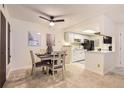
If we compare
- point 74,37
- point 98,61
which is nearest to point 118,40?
point 98,61

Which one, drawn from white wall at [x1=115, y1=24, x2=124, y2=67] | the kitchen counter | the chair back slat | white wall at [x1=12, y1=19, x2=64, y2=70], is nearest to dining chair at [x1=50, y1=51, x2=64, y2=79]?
→ the chair back slat

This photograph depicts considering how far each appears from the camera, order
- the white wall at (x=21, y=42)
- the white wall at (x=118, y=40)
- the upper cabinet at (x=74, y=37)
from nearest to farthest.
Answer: the white wall at (x=21, y=42) → the white wall at (x=118, y=40) → the upper cabinet at (x=74, y=37)

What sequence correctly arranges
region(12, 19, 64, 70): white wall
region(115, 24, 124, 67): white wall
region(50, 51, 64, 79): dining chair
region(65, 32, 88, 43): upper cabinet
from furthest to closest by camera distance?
region(65, 32, 88, 43): upper cabinet → region(115, 24, 124, 67): white wall → region(12, 19, 64, 70): white wall → region(50, 51, 64, 79): dining chair

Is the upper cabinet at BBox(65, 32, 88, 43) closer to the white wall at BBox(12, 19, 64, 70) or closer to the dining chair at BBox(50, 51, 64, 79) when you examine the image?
the white wall at BBox(12, 19, 64, 70)

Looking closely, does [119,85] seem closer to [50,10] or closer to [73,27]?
[50,10]

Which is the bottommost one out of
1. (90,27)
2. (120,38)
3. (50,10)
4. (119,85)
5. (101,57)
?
(119,85)

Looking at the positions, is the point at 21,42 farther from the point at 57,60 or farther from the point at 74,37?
the point at 74,37

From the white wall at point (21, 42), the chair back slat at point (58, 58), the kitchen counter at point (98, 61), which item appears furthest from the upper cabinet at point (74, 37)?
the chair back slat at point (58, 58)

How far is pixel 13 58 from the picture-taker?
4.91m

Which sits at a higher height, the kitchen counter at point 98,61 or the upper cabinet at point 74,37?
the upper cabinet at point 74,37

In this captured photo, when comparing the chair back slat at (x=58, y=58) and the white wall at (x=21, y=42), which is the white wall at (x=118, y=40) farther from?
the white wall at (x=21, y=42)
